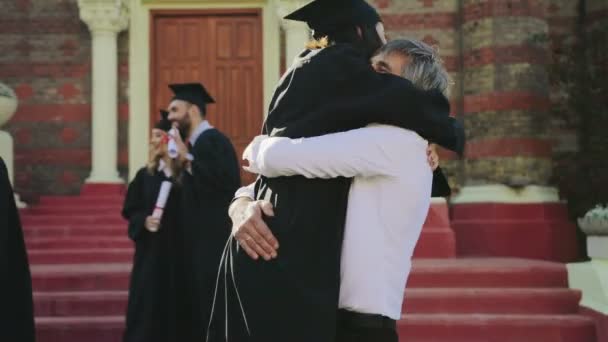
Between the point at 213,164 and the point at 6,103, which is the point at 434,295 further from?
the point at 6,103

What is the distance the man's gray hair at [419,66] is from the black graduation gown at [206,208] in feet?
11.2

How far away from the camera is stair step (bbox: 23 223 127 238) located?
871 centimetres

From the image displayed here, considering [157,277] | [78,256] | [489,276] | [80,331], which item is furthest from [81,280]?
[489,276]

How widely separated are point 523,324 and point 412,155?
483cm

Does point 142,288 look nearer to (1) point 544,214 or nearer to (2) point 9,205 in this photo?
(2) point 9,205

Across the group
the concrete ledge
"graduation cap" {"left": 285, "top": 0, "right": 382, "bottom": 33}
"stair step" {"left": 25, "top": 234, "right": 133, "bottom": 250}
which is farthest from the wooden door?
"graduation cap" {"left": 285, "top": 0, "right": 382, "bottom": 33}

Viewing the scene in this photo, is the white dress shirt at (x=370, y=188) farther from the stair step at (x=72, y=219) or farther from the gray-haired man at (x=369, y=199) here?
the stair step at (x=72, y=219)

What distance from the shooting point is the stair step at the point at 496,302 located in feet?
22.2

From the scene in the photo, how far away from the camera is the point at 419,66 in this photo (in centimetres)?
219

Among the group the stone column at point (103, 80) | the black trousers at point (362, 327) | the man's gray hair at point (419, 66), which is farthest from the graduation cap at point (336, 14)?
the stone column at point (103, 80)

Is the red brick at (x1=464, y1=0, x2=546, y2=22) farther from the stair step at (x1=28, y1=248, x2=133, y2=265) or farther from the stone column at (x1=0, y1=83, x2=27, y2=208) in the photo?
the stone column at (x1=0, y1=83, x2=27, y2=208)

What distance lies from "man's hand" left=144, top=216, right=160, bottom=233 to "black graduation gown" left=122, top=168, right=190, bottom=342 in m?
0.07

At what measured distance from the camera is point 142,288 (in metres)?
5.63

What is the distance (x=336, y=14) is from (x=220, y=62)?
7.77 meters
